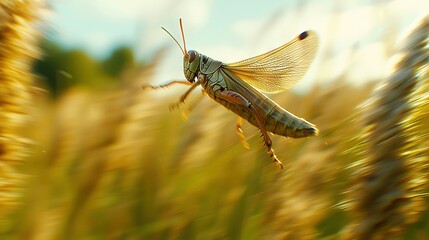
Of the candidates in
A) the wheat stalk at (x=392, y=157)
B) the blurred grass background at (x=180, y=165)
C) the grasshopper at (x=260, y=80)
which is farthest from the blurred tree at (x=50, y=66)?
the wheat stalk at (x=392, y=157)

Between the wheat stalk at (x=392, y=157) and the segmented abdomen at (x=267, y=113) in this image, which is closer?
the wheat stalk at (x=392, y=157)

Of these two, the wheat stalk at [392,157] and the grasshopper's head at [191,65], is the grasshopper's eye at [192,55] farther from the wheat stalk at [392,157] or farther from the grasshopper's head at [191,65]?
the wheat stalk at [392,157]

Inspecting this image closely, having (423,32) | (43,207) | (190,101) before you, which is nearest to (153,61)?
(190,101)

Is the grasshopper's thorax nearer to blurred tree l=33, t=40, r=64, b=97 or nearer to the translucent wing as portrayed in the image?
the translucent wing

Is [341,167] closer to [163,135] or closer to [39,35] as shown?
[163,135]

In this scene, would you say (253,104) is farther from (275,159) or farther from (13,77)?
(13,77)

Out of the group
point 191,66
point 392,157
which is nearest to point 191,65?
point 191,66
